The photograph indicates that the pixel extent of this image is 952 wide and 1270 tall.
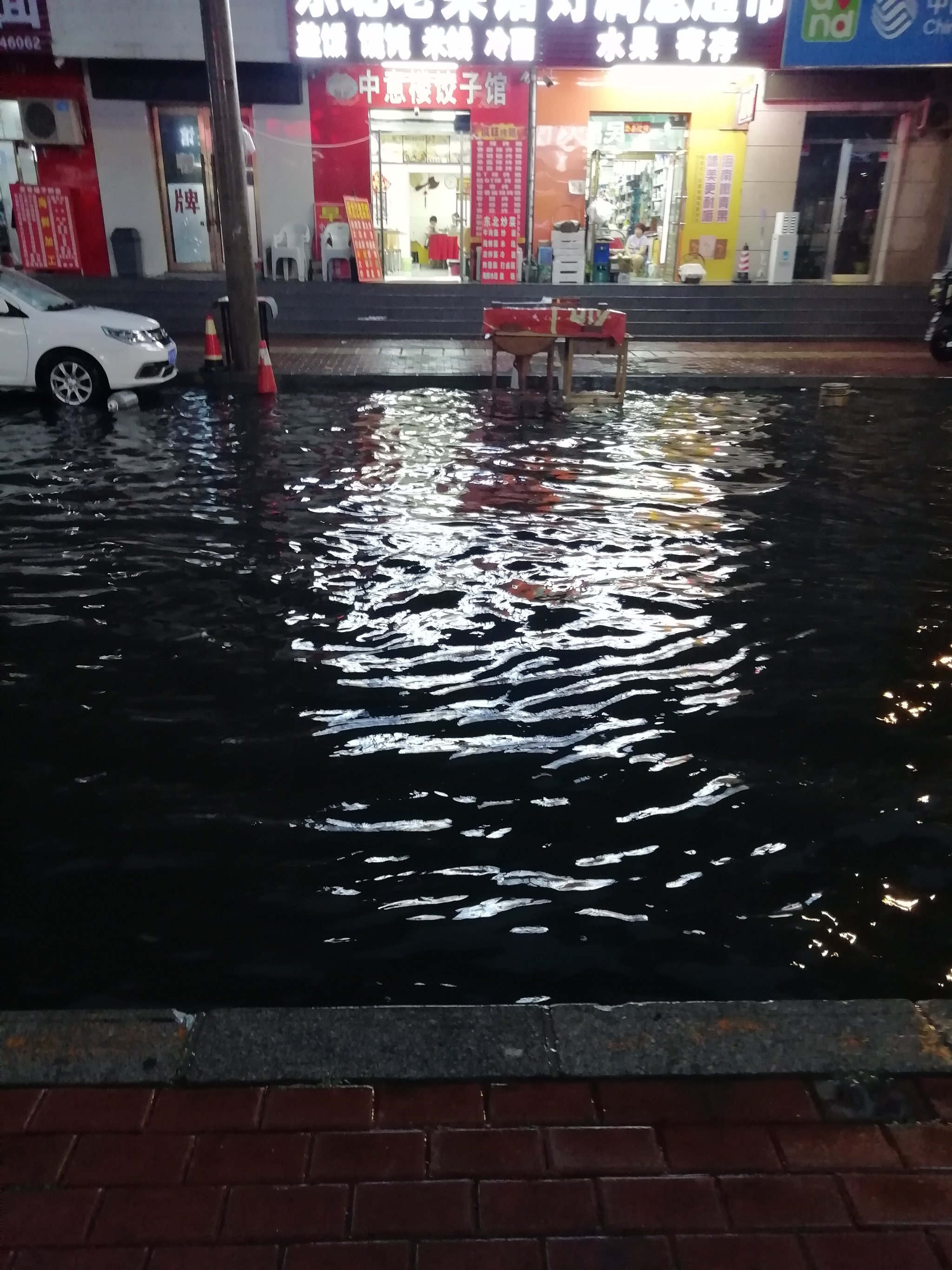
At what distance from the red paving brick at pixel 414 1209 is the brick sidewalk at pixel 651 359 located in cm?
1248

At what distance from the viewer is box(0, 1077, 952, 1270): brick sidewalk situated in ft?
6.81

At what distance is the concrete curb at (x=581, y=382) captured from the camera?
44.0 feet

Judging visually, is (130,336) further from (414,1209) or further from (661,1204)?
(661,1204)

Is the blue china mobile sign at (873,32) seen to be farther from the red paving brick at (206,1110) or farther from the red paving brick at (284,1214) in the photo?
the red paving brick at (284,1214)

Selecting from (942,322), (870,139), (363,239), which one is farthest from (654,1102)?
(870,139)

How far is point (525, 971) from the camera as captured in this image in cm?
312

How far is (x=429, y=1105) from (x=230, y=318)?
13.0 m

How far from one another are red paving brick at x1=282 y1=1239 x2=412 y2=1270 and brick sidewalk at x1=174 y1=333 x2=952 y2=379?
12.6m

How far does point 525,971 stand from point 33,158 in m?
21.1

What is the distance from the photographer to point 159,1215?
2158mm

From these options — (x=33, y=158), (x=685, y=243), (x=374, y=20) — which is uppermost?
(x=374, y=20)

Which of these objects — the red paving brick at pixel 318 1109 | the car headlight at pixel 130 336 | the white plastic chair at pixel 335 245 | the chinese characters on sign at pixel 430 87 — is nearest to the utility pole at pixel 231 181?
the car headlight at pixel 130 336

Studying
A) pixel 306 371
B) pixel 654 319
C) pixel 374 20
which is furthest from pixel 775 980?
pixel 374 20

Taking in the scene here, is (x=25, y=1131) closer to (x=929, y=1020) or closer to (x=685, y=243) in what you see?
(x=929, y=1020)
